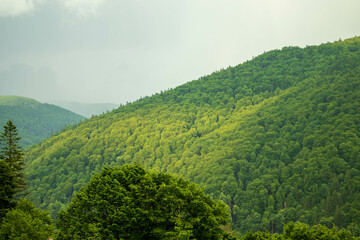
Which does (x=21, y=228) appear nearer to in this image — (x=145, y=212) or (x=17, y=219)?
(x=17, y=219)

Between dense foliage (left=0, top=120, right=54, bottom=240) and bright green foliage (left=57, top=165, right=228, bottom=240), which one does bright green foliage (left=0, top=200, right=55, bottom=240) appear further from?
bright green foliage (left=57, top=165, right=228, bottom=240)

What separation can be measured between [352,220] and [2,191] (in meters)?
103

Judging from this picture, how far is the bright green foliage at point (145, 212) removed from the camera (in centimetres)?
4253

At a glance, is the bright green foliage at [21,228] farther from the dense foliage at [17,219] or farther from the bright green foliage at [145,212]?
the bright green foliage at [145,212]

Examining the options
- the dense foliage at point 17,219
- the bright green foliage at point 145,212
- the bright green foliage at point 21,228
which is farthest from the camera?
the bright green foliage at point 145,212

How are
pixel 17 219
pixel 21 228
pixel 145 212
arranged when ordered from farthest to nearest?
pixel 145 212
pixel 17 219
pixel 21 228

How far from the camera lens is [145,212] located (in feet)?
140

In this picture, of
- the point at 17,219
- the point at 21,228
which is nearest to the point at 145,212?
the point at 21,228

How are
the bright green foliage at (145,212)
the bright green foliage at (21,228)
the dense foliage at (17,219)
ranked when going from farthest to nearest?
the bright green foliage at (145,212), the dense foliage at (17,219), the bright green foliage at (21,228)

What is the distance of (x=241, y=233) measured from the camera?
131 metres

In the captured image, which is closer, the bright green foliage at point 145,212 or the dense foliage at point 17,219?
the dense foliage at point 17,219

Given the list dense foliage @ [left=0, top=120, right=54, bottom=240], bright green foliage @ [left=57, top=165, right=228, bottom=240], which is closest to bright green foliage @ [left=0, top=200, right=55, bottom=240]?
dense foliage @ [left=0, top=120, right=54, bottom=240]

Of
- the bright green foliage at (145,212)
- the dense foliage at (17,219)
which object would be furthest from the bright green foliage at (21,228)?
the bright green foliage at (145,212)

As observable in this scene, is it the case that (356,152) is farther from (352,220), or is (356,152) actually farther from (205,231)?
(205,231)
